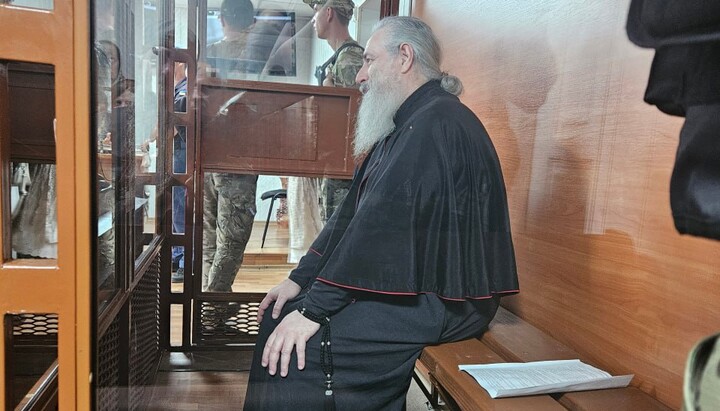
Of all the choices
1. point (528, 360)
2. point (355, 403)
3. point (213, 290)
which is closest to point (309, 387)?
point (355, 403)

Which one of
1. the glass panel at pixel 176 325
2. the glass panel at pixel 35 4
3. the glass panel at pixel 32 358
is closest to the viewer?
the glass panel at pixel 35 4

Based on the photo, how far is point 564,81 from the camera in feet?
2.83

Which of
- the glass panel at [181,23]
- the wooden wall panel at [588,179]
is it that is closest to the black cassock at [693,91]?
the wooden wall panel at [588,179]

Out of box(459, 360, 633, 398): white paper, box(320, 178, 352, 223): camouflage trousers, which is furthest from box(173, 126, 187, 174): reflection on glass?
box(459, 360, 633, 398): white paper

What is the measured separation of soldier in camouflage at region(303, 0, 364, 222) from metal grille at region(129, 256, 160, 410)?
1.31 ft

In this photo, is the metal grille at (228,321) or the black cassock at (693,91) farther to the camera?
the metal grille at (228,321)

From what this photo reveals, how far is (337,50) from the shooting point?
965 mm

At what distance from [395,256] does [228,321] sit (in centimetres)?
40

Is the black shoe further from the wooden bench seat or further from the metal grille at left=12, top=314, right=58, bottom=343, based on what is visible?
the wooden bench seat

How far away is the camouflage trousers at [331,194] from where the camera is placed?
0.95 meters

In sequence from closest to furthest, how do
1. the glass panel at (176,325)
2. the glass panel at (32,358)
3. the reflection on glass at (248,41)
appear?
the glass panel at (32,358) < the reflection on glass at (248,41) < the glass panel at (176,325)

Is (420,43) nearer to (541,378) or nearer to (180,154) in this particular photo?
(180,154)

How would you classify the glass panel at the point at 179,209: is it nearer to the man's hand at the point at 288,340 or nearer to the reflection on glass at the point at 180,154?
the reflection on glass at the point at 180,154

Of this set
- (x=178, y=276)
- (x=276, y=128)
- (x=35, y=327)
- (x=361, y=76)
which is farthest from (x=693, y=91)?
(x=35, y=327)
